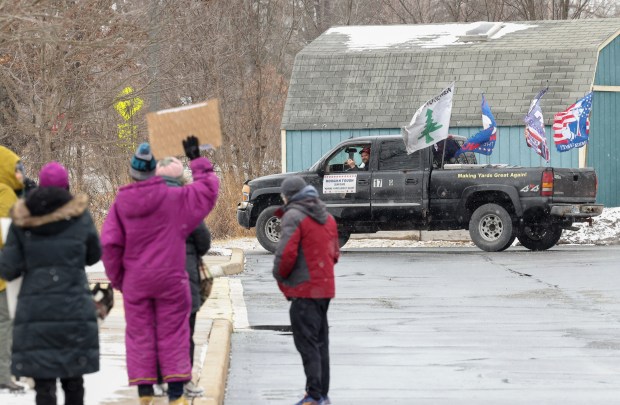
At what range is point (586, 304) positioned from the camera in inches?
622

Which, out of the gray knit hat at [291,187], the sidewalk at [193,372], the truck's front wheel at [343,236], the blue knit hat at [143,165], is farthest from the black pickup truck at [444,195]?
the blue knit hat at [143,165]

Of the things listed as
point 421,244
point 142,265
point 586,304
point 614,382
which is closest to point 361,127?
point 421,244

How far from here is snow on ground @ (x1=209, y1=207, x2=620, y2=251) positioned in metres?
27.1

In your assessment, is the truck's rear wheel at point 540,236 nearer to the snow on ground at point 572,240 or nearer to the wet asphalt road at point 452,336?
the snow on ground at point 572,240

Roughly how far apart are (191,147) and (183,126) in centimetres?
17

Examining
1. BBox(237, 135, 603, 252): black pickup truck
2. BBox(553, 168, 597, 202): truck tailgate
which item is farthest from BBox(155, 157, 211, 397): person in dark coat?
BBox(553, 168, 597, 202): truck tailgate

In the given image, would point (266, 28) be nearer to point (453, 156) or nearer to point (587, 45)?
point (587, 45)

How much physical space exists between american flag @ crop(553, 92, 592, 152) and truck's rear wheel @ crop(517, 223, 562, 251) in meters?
4.16

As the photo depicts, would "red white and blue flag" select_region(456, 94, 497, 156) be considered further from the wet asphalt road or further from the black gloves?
the black gloves

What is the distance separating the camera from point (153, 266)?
8367 millimetres

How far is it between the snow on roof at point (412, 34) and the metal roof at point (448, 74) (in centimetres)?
6

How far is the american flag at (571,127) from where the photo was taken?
27781 millimetres

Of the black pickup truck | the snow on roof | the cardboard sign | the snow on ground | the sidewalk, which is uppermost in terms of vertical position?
the snow on roof

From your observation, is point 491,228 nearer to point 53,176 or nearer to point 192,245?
point 192,245
